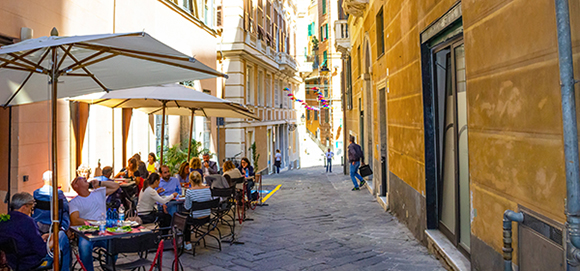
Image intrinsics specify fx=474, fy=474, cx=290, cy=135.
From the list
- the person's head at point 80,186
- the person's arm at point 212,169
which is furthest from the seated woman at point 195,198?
the person's arm at point 212,169

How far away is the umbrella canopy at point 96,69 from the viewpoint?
177 inches

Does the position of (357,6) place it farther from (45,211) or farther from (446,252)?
(45,211)

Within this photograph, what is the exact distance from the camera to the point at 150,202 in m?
7.42

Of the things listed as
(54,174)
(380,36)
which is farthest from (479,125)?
(380,36)

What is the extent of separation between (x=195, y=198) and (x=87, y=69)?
2.71 metres

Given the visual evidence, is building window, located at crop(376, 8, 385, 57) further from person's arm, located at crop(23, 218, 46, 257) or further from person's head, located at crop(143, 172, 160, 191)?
person's arm, located at crop(23, 218, 46, 257)

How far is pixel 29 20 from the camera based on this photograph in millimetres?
8172

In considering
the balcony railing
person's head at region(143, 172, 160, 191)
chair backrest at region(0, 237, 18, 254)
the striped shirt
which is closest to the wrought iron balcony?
the balcony railing

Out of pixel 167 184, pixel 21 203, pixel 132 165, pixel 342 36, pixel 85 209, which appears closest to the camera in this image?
pixel 21 203

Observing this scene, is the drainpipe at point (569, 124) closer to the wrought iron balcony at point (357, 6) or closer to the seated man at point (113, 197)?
the seated man at point (113, 197)

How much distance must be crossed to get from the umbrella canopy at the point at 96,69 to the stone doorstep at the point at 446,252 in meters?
3.38

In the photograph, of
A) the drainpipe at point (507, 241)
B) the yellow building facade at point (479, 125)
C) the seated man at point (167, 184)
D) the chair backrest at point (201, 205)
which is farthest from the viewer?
the seated man at point (167, 184)

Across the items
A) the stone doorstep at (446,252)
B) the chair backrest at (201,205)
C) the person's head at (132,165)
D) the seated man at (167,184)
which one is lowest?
the stone doorstep at (446,252)

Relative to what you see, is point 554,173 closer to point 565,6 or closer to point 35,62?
point 565,6
